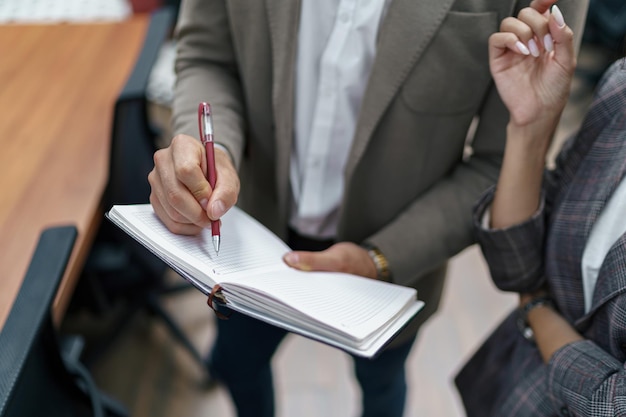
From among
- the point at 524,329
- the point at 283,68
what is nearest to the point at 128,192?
the point at 283,68

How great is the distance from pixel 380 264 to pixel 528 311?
24cm

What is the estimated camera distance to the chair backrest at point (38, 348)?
0.70 meters

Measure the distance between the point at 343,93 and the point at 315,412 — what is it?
111 centimetres

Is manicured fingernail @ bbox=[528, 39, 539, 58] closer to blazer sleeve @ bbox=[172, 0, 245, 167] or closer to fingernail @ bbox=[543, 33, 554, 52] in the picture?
fingernail @ bbox=[543, 33, 554, 52]

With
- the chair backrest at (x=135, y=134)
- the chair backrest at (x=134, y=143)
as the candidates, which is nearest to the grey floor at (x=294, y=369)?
the chair backrest at (x=134, y=143)

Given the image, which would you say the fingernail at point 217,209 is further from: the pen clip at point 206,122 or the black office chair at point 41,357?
the black office chair at point 41,357

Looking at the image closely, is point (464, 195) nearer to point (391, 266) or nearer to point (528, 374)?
Result: point (391, 266)

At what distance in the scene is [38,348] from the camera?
84cm

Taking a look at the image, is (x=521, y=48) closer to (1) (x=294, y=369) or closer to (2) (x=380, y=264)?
(2) (x=380, y=264)

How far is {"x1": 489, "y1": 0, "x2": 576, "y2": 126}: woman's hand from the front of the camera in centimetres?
68

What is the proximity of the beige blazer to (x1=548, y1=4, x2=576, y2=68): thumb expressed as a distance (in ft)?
0.23

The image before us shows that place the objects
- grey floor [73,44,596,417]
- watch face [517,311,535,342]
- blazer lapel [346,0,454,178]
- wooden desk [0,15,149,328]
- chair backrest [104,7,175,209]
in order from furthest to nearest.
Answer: grey floor [73,44,596,417] → chair backrest [104,7,175,209] → wooden desk [0,15,149,328] → watch face [517,311,535,342] → blazer lapel [346,0,454,178]

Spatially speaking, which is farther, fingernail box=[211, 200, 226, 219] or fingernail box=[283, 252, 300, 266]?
fingernail box=[283, 252, 300, 266]

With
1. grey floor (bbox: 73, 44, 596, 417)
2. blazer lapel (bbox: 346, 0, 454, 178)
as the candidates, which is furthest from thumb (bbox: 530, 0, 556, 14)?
grey floor (bbox: 73, 44, 596, 417)
